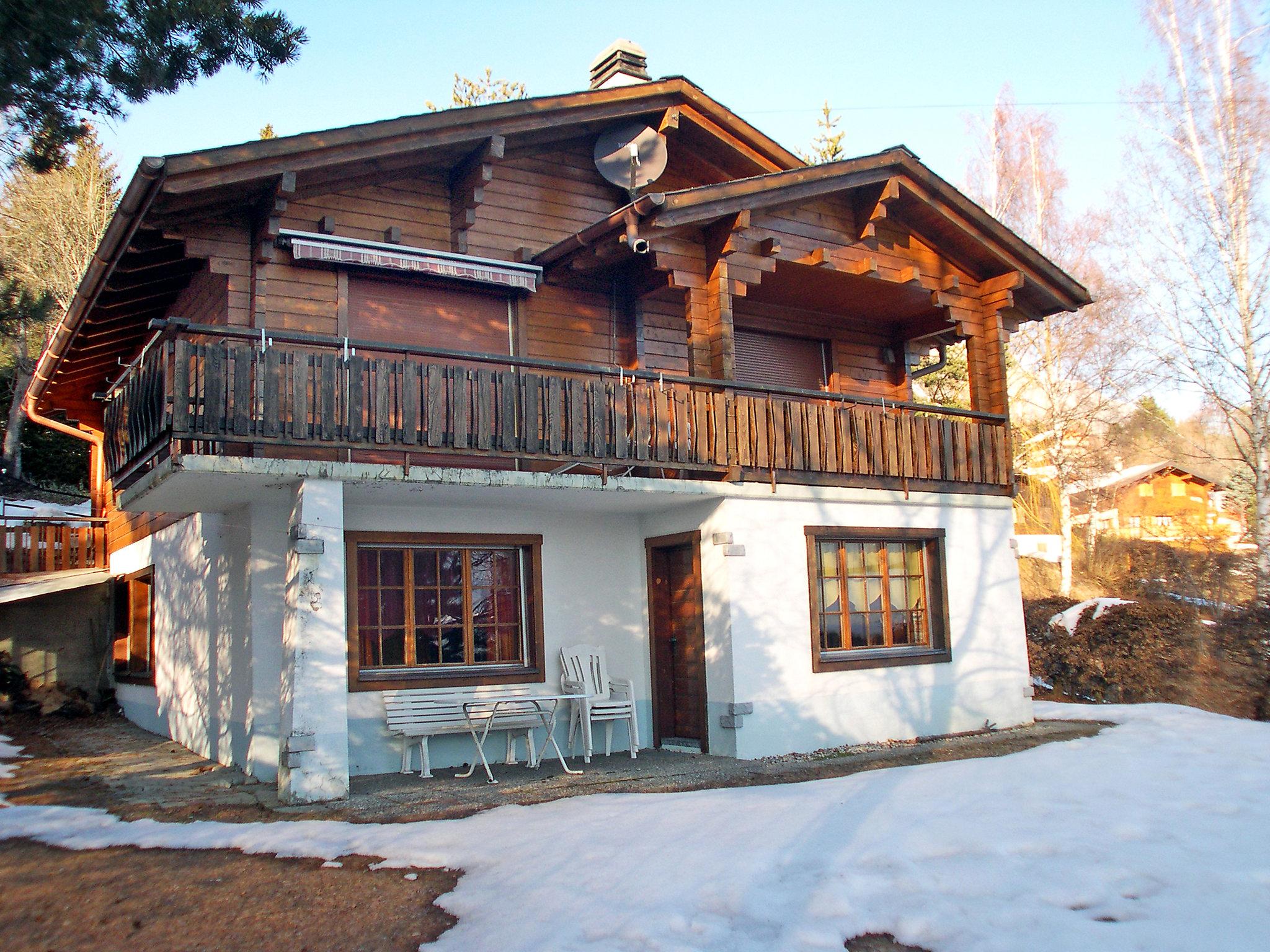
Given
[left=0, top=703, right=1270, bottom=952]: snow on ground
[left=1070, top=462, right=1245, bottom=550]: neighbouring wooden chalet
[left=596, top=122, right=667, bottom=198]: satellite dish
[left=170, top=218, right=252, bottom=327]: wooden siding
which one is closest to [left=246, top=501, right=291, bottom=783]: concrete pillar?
[left=0, top=703, right=1270, bottom=952]: snow on ground

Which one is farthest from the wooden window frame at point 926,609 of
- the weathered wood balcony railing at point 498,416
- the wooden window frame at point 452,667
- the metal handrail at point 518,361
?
Result: the wooden window frame at point 452,667

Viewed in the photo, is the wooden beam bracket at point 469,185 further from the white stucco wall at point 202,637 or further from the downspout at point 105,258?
the white stucco wall at point 202,637

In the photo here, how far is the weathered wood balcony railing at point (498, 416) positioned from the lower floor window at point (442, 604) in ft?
4.74

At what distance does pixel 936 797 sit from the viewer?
8094 millimetres

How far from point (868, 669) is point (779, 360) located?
4.38 meters

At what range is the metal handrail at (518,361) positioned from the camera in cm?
907

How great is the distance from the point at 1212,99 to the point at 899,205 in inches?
446

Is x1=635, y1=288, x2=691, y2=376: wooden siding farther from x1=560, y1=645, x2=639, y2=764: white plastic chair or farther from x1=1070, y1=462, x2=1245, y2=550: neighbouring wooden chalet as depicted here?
x1=1070, y1=462, x2=1245, y2=550: neighbouring wooden chalet

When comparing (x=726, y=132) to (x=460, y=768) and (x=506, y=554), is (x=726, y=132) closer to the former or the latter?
(x=506, y=554)

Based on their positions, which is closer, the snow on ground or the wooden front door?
the snow on ground

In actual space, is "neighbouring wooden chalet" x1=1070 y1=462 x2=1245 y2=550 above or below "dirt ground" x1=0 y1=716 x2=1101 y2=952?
above

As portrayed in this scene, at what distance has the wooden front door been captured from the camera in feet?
37.3

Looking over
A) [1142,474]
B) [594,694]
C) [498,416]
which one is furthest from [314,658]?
[1142,474]

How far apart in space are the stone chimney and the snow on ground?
9.17 meters
